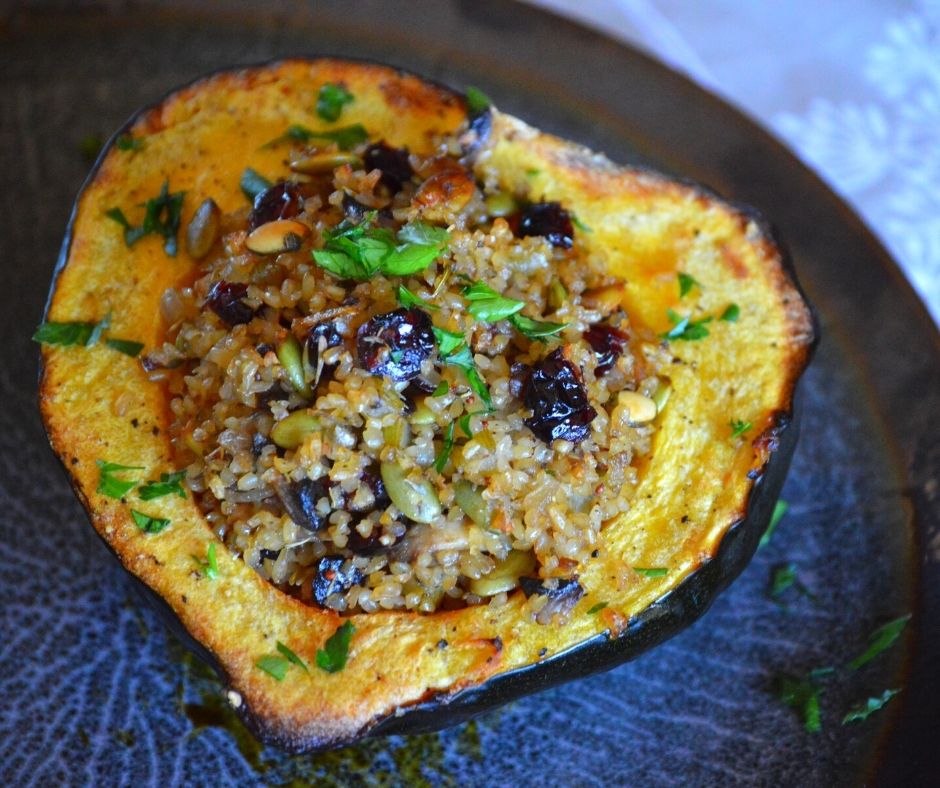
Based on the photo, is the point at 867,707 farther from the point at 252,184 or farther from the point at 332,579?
the point at 252,184

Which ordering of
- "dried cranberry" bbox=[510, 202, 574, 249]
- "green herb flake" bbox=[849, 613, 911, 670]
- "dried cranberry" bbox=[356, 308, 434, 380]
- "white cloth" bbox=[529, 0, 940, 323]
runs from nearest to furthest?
"dried cranberry" bbox=[356, 308, 434, 380], "dried cranberry" bbox=[510, 202, 574, 249], "green herb flake" bbox=[849, 613, 911, 670], "white cloth" bbox=[529, 0, 940, 323]

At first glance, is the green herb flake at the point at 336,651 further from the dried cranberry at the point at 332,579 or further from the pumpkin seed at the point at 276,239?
the pumpkin seed at the point at 276,239

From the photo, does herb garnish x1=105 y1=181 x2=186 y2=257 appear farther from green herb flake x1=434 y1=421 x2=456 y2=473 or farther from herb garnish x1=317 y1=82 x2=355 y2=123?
green herb flake x1=434 y1=421 x2=456 y2=473

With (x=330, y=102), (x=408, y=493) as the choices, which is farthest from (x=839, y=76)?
(x=408, y=493)

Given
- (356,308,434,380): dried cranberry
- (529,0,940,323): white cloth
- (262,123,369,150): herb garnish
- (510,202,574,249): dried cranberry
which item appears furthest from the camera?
(529,0,940,323): white cloth

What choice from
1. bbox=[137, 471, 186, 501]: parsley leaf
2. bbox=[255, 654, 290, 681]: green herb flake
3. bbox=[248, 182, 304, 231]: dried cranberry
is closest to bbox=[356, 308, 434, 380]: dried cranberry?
bbox=[248, 182, 304, 231]: dried cranberry

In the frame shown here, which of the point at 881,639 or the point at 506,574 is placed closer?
the point at 506,574
